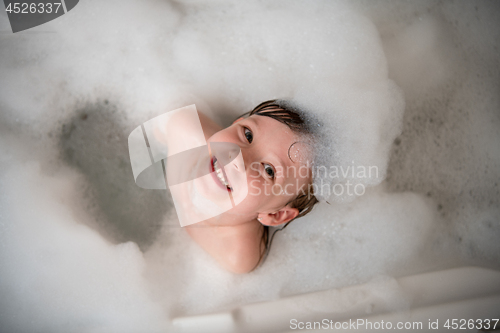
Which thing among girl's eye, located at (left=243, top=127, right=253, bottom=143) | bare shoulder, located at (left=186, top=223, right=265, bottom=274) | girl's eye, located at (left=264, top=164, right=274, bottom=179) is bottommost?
bare shoulder, located at (left=186, top=223, right=265, bottom=274)

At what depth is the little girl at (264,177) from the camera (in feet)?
2.32

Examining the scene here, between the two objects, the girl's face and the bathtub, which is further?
the bathtub

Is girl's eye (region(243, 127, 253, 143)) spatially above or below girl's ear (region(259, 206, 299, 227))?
above

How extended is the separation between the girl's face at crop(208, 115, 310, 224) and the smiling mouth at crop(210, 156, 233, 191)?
0.01 meters

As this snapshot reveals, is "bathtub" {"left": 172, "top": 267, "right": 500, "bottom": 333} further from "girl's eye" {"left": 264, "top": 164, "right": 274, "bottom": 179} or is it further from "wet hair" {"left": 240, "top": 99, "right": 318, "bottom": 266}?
"girl's eye" {"left": 264, "top": 164, "right": 274, "bottom": 179}

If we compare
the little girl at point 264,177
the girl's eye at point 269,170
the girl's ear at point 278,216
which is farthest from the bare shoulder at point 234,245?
the girl's eye at point 269,170

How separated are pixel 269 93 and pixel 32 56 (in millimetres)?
731

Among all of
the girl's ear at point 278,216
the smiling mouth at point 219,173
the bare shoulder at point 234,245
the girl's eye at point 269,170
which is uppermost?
the girl's eye at point 269,170

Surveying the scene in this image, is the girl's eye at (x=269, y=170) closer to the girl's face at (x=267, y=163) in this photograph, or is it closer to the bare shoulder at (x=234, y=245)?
the girl's face at (x=267, y=163)

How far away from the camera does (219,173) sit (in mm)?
773

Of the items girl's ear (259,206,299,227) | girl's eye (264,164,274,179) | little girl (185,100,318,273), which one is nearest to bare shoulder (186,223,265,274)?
little girl (185,100,318,273)

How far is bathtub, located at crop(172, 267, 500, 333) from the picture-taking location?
32.0 inches

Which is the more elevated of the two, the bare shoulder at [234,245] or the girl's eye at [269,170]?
the girl's eye at [269,170]

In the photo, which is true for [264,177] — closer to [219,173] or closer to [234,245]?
[219,173]
